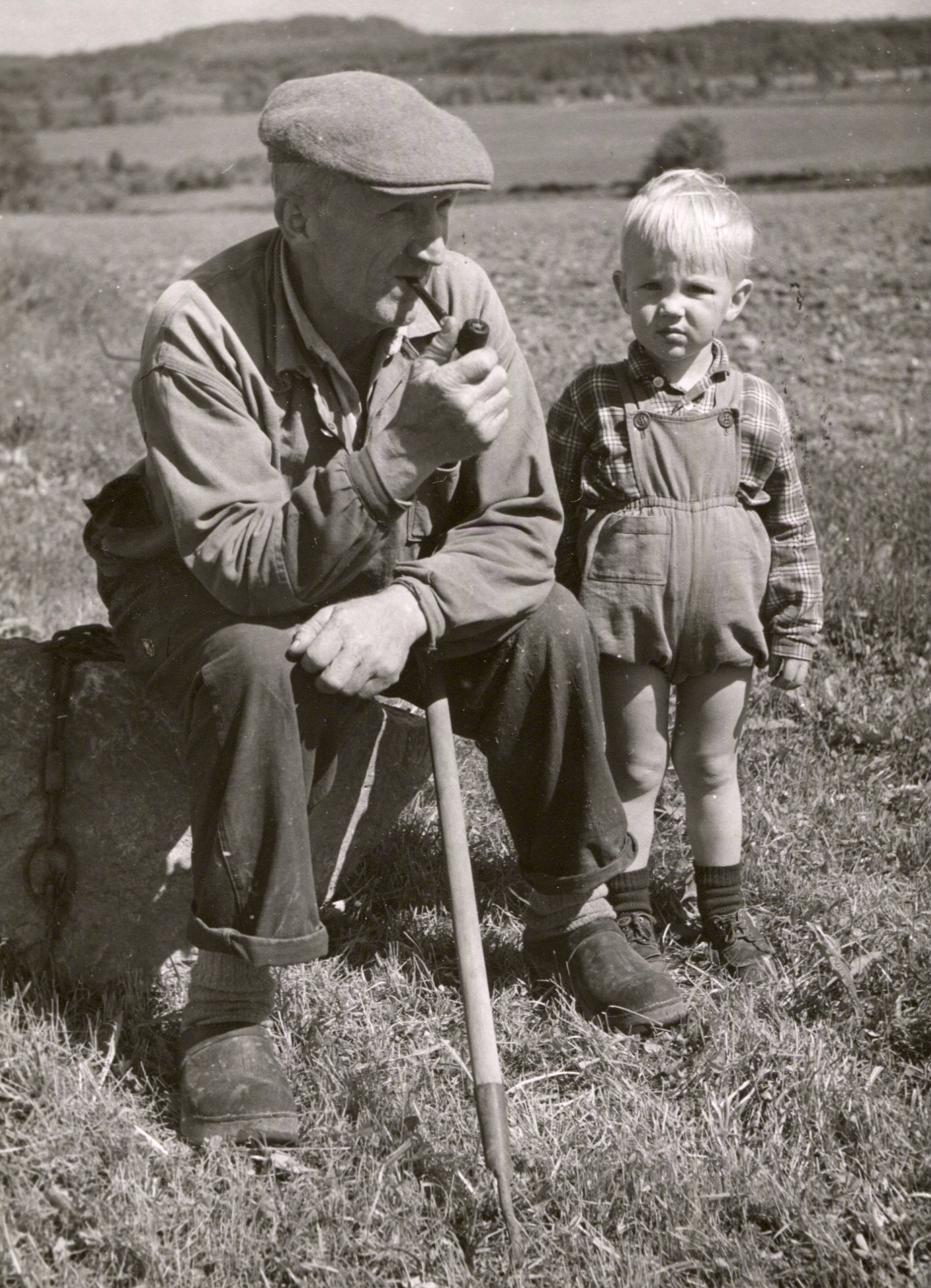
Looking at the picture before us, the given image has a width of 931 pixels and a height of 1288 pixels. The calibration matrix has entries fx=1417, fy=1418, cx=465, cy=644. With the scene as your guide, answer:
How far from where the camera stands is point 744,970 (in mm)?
3168

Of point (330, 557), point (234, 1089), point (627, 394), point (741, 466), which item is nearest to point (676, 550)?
point (741, 466)

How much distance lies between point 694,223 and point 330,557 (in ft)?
3.78

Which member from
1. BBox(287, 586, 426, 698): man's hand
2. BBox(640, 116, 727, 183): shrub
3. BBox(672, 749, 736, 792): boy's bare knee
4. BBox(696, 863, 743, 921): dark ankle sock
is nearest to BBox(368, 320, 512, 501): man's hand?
BBox(287, 586, 426, 698): man's hand

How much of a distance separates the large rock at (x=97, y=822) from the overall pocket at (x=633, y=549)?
63 cm

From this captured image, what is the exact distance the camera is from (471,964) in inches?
104

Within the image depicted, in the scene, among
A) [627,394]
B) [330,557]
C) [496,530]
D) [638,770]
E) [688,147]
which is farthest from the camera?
[688,147]

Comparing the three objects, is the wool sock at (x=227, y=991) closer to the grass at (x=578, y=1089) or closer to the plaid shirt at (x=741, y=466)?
the grass at (x=578, y=1089)

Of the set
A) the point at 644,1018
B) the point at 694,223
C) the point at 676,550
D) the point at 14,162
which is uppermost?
the point at 694,223

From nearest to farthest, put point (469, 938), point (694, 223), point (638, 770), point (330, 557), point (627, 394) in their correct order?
point (330, 557)
point (469, 938)
point (694, 223)
point (627, 394)
point (638, 770)

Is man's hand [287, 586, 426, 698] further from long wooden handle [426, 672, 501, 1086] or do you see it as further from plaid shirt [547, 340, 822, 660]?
plaid shirt [547, 340, 822, 660]

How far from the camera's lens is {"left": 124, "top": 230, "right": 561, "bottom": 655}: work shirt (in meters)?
2.59

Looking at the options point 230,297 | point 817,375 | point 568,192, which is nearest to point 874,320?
point 817,375

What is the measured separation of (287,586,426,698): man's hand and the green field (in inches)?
503

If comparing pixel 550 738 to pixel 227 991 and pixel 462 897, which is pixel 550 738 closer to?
pixel 462 897
